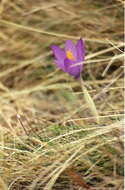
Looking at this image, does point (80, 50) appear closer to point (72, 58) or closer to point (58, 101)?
point (72, 58)

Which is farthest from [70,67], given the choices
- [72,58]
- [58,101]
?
[58,101]

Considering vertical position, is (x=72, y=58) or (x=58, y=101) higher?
(x=72, y=58)

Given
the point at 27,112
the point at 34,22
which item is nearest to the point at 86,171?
the point at 27,112

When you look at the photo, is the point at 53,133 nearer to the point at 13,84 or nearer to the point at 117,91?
the point at 117,91

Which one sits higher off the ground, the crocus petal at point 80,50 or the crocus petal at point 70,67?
the crocus petal at point 80,50

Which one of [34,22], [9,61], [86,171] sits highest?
[34,22]

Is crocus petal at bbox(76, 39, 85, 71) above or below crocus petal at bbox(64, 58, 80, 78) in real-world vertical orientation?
above

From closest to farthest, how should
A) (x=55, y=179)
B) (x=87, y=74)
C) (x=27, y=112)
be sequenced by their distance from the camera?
(x=55, y=179)
(x=27, y=112)
(x=87, y=74)

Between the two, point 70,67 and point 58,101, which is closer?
point 70,67
